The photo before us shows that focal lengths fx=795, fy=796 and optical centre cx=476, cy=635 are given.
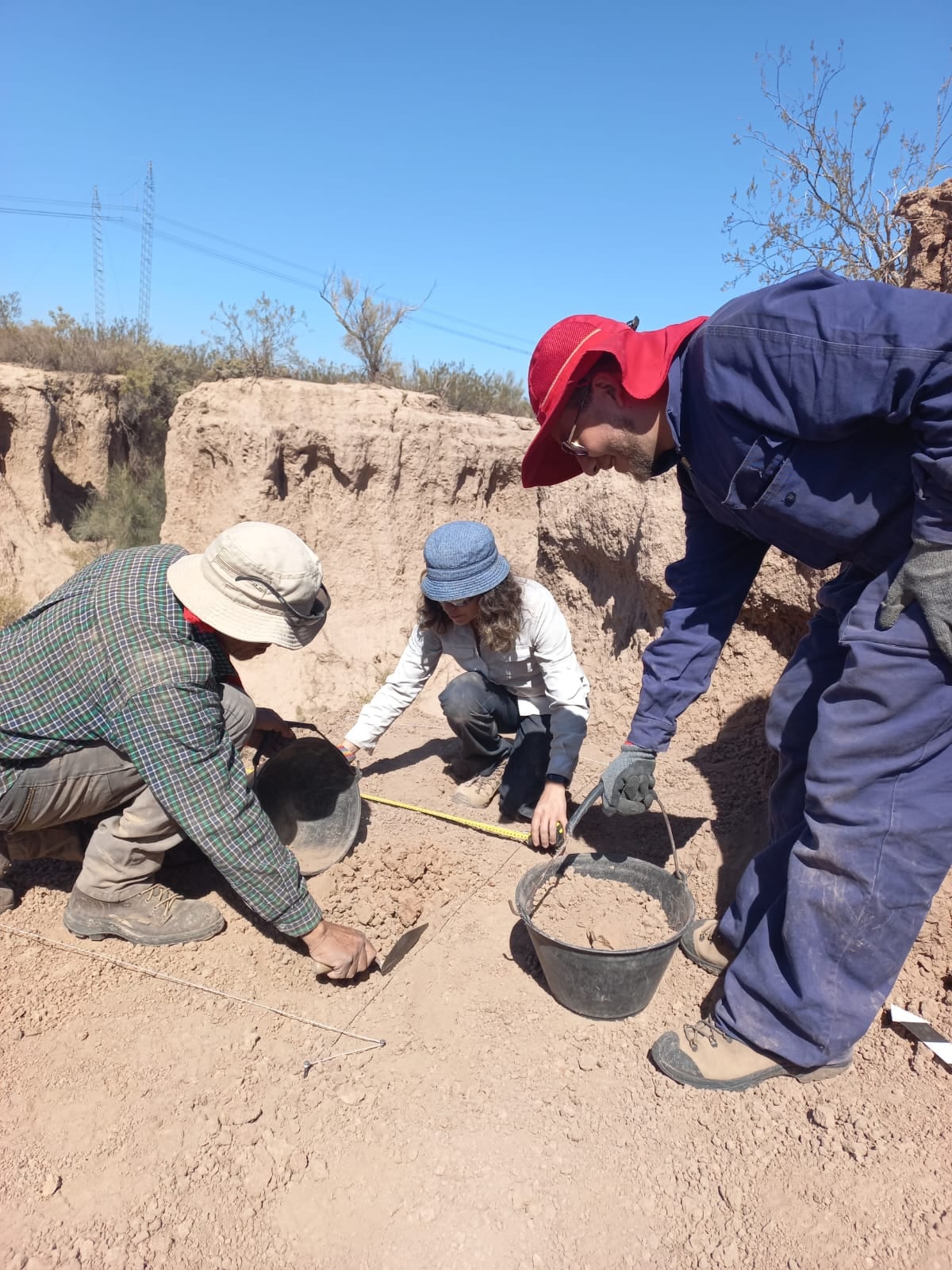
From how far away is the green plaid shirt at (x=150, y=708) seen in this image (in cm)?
233

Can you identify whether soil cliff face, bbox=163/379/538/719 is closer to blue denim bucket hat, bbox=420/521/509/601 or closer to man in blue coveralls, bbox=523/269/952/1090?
blue denim bucket hat, bbox=420/521/509/601

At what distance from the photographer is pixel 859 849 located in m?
1.91

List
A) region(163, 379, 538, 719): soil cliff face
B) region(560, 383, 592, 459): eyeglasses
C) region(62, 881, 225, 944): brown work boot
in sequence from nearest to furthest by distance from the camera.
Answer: region(560, 383, 592, 459): eyeglasses → region(62, 881, 225, 944): brown work boot → region(163, 379, 538, 719): soil cliff face

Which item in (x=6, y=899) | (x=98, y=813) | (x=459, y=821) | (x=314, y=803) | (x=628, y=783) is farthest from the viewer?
(x=459, y=821)

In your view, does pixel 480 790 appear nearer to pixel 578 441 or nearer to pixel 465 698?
pixel 465 698

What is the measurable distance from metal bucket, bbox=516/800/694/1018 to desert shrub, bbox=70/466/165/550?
760 cm

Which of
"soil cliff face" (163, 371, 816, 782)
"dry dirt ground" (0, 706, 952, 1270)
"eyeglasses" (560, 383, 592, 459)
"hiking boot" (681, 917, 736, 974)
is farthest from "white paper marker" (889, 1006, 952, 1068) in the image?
"soil cliff face" (163, 371, 816, 782)

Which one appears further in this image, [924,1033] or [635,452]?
[924,1033]

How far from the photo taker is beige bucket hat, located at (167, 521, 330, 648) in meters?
2.31

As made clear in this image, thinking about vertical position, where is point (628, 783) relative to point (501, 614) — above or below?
below

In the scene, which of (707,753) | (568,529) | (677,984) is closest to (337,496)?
(568,529)

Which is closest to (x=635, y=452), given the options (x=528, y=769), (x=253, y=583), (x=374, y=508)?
(x=253, y=583)

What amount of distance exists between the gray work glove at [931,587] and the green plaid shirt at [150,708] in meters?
1.82

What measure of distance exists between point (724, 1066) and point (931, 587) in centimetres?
136
